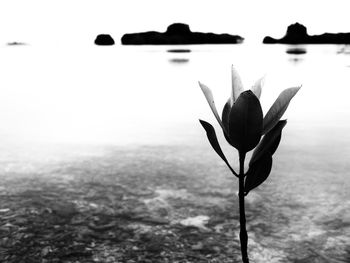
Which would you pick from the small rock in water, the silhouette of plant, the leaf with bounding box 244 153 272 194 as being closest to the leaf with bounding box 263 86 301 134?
the silhouette of plant

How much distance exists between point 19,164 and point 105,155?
1070mm

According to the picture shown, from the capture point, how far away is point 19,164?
5543 millimetres

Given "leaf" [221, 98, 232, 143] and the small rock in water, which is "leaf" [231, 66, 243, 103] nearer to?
"leaf" [221, 98, 232, 143]

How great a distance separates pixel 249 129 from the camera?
1.43 m

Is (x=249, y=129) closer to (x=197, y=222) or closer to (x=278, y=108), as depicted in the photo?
(x=278, y=108)

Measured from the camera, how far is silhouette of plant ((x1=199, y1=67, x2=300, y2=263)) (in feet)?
4.59

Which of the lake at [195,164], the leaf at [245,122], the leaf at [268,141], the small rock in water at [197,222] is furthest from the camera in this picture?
the small rock in water at [197,222]

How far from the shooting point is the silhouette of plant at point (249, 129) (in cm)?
140

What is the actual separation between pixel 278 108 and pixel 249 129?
0.38ft

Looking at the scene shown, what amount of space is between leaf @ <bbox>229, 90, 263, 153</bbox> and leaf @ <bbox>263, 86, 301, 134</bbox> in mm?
56

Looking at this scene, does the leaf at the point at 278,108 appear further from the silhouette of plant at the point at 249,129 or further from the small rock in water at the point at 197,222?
the small rock in water at the point at 197,222

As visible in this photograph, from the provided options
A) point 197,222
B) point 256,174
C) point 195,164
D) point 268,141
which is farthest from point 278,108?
point 195,164

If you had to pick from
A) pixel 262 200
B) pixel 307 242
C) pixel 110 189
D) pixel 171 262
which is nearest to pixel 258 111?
pixel 171 262

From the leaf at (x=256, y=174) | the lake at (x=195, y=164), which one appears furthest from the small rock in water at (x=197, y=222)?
the leaf at (x=256, y=174)
